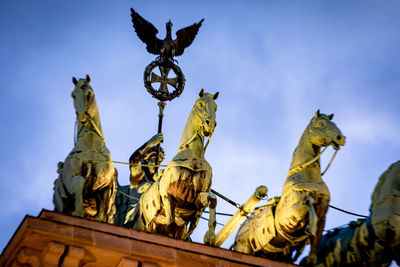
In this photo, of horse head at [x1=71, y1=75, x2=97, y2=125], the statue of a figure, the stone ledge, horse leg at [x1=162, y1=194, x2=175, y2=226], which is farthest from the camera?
the statue of a figure

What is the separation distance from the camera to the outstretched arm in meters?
13.5

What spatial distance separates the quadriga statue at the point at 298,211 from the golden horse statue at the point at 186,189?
33.0 inches

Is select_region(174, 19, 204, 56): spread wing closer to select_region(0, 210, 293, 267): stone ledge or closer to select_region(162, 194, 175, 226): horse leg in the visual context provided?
select_region(162, 194, 175, 226): horse leg

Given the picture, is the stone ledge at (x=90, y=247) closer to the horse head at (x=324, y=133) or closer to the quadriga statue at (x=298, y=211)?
the quadriga statue at (x=298, y=211)

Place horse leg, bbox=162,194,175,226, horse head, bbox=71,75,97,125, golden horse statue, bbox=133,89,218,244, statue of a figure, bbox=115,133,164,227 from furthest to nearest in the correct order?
statue of a figure, bbox=115,133,164,227 → horse head, bbox=71,75,97,125 → golden horse statue, bbox=133,89,218,244 → horse leg, bbox=162,194,175,226

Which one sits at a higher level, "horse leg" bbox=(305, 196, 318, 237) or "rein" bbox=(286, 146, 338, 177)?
"rein" bbox=(286, 146, 338, 177)

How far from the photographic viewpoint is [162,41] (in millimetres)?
17297

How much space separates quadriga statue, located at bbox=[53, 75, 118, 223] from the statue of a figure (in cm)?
116

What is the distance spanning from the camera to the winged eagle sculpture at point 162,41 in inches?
669

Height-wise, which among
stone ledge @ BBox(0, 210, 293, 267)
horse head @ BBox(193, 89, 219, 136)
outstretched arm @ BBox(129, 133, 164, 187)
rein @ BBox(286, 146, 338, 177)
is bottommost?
stone ledge @ BBox(0, 210, 293, 267)

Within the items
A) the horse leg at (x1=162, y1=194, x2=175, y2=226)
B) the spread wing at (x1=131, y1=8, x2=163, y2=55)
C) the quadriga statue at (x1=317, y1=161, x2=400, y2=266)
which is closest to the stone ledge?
the horse leg at (x1=162, y1=194, x2=175, y2=226)

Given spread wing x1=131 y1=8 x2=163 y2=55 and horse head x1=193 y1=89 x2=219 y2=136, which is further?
spread wing x1=131 y1=8 x2=163 y2=55

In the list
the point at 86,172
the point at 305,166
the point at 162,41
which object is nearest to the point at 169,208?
the point at 86,172

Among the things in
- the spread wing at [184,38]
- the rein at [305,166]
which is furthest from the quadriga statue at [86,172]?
the spread wing at [184,38]
